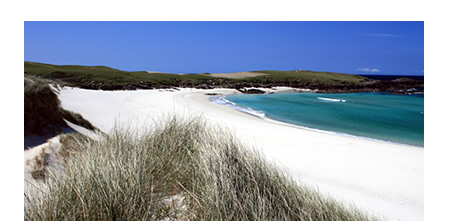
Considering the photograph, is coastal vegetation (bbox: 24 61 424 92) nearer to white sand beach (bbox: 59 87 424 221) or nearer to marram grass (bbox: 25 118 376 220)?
white sand beach (bbox: 59 87 424 221)

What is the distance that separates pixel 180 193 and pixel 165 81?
Result: 20450 mm

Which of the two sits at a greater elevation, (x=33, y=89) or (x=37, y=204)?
(x=33, y=89)

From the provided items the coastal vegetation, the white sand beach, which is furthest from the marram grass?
the coastal vegetation

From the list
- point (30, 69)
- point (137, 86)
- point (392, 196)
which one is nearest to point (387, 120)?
point (392, 196)

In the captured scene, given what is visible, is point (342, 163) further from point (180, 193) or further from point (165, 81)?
point (165, 81)

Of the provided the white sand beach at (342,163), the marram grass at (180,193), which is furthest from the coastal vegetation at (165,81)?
the marram grass at (180,193)

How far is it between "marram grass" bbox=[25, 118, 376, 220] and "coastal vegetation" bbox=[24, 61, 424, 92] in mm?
3732

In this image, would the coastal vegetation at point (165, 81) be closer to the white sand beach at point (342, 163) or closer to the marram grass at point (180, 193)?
the white sand beach at point (342, 163)

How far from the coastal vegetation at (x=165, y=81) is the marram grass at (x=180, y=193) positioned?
3732 millimetres

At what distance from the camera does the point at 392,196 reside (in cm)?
429

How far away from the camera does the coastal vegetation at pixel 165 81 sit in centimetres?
740

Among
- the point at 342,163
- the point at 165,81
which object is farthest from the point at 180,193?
the point at 165,81

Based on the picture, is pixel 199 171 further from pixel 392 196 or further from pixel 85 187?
pixel 392 196

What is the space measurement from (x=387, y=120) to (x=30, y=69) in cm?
1552
